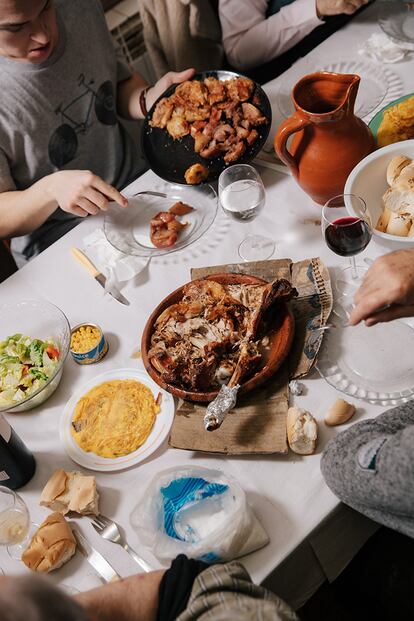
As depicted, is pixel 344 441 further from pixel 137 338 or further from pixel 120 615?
pixel 137 338

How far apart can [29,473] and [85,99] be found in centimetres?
124

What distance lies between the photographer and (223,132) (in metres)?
1.66

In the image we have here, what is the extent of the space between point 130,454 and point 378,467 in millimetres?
504

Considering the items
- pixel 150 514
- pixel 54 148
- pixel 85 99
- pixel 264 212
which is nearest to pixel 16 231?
pixel 54 148

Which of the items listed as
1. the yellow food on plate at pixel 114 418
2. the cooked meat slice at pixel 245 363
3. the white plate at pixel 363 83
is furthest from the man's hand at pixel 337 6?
the yellow food on plate at pixel 114 418

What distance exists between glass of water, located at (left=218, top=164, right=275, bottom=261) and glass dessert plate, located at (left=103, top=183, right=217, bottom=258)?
0.12 metres

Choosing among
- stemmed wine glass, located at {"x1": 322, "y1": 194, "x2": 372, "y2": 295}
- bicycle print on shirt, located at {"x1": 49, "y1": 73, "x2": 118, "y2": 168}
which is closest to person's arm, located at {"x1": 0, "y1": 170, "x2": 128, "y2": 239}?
bicycle print on shirt, located at {"x1": 49, "y1": 73, "x2": 118, "y2": 168}

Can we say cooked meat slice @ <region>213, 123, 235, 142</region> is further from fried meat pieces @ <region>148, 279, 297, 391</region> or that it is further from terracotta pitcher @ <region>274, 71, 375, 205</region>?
fried meat pieces @ <region>148, 279, 297, 391</region>

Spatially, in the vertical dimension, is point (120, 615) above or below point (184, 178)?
below

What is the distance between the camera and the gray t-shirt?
69.6 inches

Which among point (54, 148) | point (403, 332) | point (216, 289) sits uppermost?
point (54, 148)

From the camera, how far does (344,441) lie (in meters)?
1.04

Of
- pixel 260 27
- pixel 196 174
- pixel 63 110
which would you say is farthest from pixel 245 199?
pixel 260 27

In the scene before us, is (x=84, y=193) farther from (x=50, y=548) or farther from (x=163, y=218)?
(x=50, y=548)
